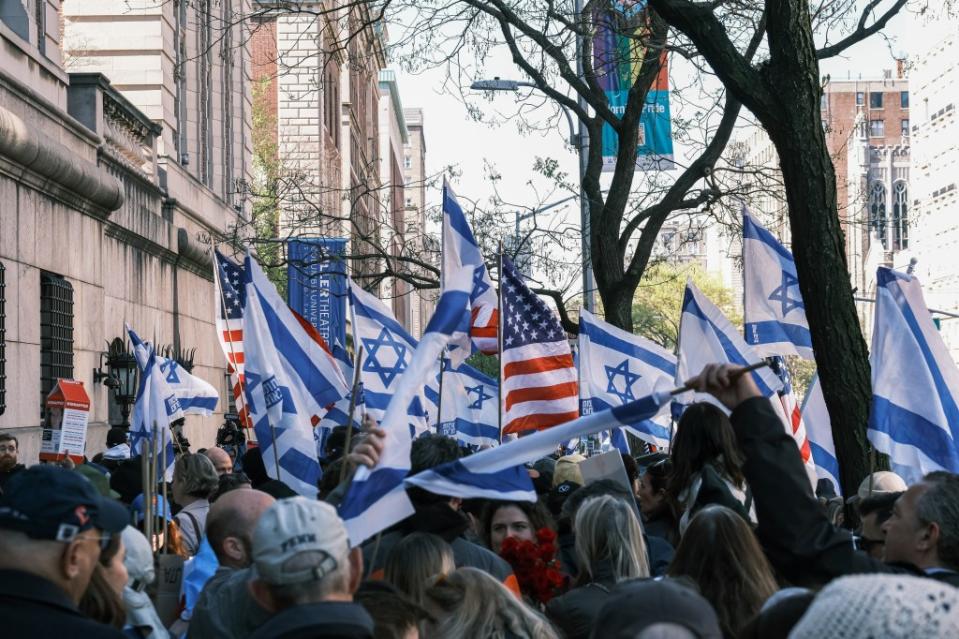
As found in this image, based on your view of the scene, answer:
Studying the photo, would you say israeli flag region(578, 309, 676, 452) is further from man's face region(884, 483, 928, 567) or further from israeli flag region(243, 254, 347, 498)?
man's face region(884, 483, 928, 567)

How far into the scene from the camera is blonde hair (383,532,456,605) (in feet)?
17.1

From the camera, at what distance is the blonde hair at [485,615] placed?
4.70 m

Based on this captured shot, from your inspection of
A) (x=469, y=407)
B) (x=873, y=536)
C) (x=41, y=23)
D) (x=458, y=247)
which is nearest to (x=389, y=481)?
(x=873, y=536)

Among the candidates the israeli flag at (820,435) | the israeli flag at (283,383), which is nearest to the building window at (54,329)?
the israeli flag at (283,383)

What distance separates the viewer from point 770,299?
1188 cm

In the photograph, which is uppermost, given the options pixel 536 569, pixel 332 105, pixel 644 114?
pixel 332 105

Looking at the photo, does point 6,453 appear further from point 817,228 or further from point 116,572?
point 116,572

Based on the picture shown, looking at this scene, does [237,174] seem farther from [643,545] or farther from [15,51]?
[643,545]

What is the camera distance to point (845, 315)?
995 centimetres

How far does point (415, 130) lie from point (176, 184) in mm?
143172

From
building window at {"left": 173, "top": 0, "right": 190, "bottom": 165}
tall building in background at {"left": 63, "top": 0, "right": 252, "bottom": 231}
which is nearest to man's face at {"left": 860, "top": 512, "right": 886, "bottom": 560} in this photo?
tall building in background at {"left": 63, "top": 0, "right": 252, "bottom": 231}

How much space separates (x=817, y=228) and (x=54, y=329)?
1129 cm

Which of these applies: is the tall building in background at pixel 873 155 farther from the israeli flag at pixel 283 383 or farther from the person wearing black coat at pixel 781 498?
the person wearing black coat at pixel 781 498

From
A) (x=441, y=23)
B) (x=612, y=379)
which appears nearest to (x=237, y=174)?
(x=441, y=23)
